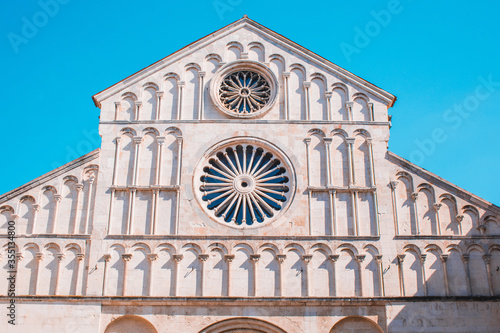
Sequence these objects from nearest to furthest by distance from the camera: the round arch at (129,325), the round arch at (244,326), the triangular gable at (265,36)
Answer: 1. the round arch at (244,326)
2. the round arch at (129,325)
3. the triangular gable at (265,36)

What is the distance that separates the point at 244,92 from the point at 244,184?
2.99 m

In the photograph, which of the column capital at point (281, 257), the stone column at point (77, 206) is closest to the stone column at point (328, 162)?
the column capital at point (281, 257)

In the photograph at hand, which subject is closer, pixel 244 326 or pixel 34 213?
pixel 244 326

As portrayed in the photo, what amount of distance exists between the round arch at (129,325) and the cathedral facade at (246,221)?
4 centimetres

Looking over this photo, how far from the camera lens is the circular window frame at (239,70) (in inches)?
810

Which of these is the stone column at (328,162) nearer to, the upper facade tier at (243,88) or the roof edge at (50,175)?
the upper facade tier at (243,88)

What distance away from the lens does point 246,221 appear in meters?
19.4

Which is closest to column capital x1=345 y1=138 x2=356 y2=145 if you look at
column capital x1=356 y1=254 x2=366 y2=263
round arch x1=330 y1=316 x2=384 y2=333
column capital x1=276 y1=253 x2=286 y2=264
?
column capital x1=356 y1=254 x2=366 y2=263

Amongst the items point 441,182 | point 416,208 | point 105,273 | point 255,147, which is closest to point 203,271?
point 105,273

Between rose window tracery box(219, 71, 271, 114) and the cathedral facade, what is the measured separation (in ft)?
0.14

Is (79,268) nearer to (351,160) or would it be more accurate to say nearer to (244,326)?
(244,326)

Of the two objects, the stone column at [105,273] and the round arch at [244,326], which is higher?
the stone column at [105,273]

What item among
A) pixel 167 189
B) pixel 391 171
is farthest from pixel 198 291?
pixel 391 171

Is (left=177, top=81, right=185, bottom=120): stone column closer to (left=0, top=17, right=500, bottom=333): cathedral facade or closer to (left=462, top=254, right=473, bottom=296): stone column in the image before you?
(left=0, top=17, right=500, bottom=333): cathedral facade
